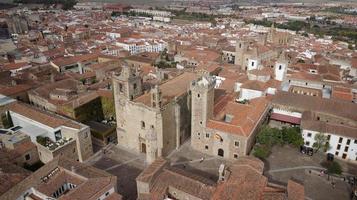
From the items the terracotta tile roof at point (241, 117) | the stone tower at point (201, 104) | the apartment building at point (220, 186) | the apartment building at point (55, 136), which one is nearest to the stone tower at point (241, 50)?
the terracotta tile roof at point (241, 117)

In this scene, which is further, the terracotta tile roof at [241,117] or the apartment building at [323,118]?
the apartment building at [323,118]

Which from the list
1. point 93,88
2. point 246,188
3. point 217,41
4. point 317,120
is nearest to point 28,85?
point 93,88

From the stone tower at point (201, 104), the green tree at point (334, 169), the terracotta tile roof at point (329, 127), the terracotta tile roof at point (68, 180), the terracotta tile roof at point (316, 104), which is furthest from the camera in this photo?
the terracotta tile roof at point (316, 104)

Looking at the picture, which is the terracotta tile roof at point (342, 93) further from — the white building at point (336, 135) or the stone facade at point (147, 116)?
the stone facade at point (147, 116)

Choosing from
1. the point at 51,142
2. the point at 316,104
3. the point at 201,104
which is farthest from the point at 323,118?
the point at 51,142

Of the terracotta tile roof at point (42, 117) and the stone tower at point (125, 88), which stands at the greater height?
the stone tower at point (125, 88)

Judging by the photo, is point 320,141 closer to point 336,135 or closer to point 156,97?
point 336,135

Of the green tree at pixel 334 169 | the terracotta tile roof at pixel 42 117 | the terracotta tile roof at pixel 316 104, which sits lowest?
the green tree at pixel 334 169

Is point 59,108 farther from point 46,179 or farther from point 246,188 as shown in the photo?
point 246,188
